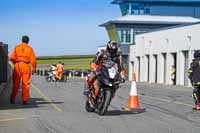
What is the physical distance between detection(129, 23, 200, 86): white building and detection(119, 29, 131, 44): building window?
1201 cm

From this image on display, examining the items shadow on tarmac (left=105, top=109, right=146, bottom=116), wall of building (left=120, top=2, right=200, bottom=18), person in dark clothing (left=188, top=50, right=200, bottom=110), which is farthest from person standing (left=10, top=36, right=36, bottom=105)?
wall of building (left=120, top=2, right=200, bottom=18)

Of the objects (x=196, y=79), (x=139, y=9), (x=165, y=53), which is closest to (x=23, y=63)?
(x=196, y=79)

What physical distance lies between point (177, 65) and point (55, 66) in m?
10.8

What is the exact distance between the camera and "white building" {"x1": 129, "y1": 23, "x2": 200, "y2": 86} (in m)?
47.5

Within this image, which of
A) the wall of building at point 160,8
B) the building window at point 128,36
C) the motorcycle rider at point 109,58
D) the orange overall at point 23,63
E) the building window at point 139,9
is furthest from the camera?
the wall of building at point 160,8

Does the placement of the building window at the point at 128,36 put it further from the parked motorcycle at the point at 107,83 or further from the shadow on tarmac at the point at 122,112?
the parked motorcycle at the point at 107,83

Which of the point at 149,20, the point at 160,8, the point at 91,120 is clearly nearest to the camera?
the point at 91,120

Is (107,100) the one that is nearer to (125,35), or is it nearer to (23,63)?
(23,63)

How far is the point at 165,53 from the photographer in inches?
2131

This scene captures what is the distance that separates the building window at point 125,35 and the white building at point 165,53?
12.0 meters

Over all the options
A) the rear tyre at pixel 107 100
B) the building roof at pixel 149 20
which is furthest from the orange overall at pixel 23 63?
the building roof at pixel 149 20

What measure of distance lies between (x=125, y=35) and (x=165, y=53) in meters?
28.0

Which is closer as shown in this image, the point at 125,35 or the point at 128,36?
the point at 128,36

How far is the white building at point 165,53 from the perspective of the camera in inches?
1870
